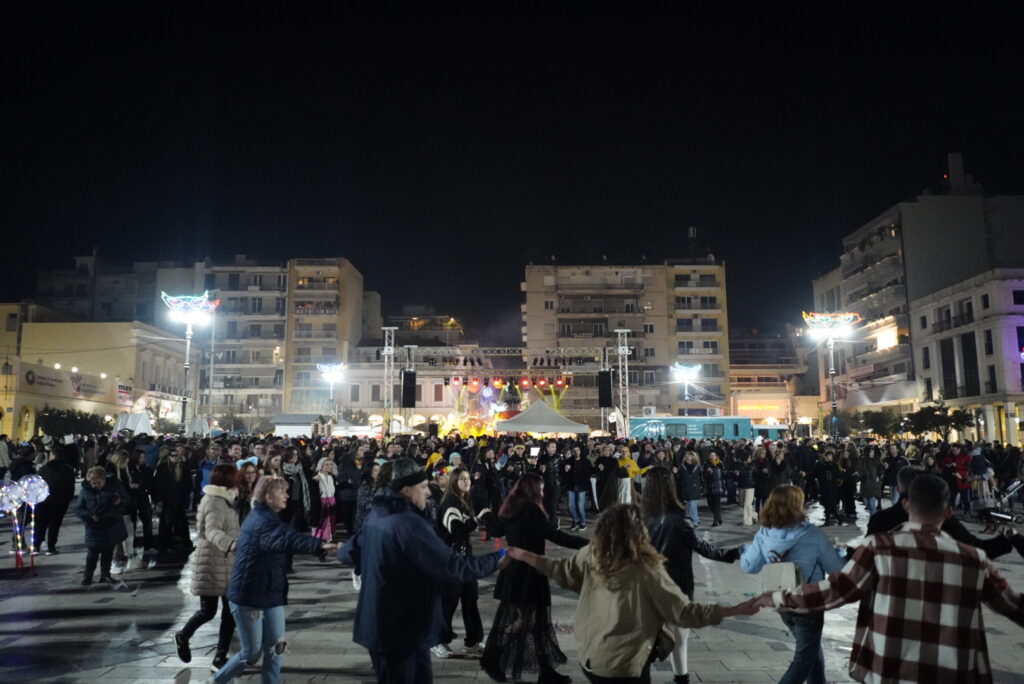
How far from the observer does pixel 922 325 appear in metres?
45.9

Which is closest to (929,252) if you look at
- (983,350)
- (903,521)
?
(983,350)

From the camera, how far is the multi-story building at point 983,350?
3678cm

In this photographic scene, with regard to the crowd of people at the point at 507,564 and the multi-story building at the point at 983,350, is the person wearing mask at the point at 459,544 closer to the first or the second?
the crowd of people at the point at 507,564

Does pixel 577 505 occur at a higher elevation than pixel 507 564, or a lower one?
lower

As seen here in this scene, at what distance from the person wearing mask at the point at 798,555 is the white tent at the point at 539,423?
783 inches

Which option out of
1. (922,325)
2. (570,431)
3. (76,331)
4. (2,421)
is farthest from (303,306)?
(922,325)

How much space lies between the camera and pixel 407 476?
3.80 meters

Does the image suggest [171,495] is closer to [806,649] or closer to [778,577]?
[806,649]

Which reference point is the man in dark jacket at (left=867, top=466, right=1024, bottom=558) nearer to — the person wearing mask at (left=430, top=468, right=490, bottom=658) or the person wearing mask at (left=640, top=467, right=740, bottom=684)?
the person wearing mask at (left=640, top=467, right=740, bottom=684)

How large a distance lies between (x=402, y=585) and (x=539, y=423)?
21.6 meters

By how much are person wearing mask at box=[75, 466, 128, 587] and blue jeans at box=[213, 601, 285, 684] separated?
4712 millimetres

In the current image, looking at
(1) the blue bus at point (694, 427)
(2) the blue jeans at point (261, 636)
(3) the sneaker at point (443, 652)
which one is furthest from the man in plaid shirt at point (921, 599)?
(1) the blue bus at point (694, 427)

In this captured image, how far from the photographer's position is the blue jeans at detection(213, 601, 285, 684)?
14.7 feet

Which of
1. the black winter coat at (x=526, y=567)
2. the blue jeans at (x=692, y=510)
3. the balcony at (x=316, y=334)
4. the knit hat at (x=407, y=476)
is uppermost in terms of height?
the balcony at (x=316, y=334)
